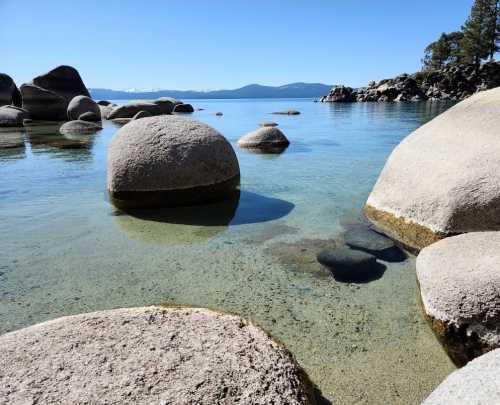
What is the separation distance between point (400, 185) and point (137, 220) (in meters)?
3.69

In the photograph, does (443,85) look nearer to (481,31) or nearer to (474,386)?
(481,31)

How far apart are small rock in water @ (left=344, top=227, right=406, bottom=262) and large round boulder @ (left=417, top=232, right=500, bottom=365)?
1.18 metres

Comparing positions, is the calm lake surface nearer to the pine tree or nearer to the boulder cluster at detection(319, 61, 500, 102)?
the boulder cluster at detection(319, 61, 500, 102)

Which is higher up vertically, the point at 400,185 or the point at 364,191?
the point at 400,185

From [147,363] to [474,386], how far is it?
1414 mm

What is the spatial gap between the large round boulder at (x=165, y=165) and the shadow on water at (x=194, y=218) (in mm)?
232

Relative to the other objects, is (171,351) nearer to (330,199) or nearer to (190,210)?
(190,210)

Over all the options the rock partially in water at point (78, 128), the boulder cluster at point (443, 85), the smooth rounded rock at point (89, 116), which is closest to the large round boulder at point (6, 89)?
the smooth rounded rock at point (89, 116)

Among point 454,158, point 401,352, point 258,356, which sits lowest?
point 401,352

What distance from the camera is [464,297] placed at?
9.37 ft

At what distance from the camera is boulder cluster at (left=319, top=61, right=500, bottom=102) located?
185 feet

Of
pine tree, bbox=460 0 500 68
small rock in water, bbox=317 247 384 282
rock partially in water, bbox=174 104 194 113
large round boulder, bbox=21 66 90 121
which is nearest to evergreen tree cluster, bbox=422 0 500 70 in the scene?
pine tree, bbox=460 0 500 68

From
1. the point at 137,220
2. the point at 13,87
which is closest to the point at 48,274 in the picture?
the point at 137,220

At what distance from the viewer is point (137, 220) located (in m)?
5.97
